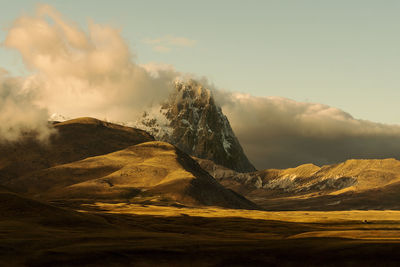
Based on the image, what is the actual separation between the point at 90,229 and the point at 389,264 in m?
73.0

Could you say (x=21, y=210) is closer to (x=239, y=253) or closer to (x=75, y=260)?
(x=75, y=260)

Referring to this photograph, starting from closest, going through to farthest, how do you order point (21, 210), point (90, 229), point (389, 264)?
point (389, 264), point (90, 229), point (21, 210)

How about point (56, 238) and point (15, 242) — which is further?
point (56, 238)

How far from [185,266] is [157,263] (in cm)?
357

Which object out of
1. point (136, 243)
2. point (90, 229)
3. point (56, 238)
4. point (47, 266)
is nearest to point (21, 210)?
point (90, 229)

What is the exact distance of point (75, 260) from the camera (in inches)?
2515

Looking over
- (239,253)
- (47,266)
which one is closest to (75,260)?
(47,266)

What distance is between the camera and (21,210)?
440 feet

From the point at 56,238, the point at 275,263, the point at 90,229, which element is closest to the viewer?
the point at 275,263

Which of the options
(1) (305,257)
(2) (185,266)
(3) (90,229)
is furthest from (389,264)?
(3) (90,229)

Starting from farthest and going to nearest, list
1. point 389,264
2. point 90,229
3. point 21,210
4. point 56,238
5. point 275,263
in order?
point 21,210
point 90,229
point 56,238
point 275,263
point 389,264

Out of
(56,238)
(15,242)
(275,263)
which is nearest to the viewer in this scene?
(275,263)

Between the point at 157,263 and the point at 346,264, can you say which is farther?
the point at 157,263

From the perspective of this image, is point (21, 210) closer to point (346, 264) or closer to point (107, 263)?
point (107, 263)
